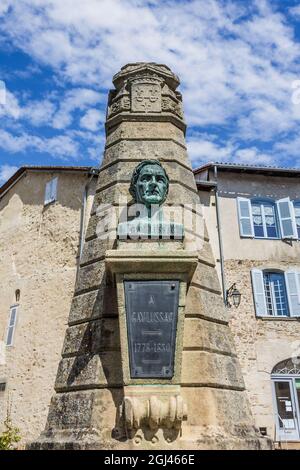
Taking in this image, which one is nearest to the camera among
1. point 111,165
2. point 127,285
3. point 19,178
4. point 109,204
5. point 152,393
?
point 152,393

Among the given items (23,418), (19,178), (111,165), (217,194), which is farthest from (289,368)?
(19,178)

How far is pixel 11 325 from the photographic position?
14.9 meters

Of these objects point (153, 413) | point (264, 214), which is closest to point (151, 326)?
point (153, 413)

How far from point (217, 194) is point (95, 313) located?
11728 mm

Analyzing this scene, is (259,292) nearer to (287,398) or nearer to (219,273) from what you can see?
(219,273)

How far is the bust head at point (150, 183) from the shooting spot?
5094 millimetres

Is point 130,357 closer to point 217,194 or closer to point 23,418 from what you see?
point 23,418

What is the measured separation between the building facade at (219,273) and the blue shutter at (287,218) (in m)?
0.04

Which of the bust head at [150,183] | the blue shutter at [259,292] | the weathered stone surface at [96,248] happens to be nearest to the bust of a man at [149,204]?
the bust head at [150,183]

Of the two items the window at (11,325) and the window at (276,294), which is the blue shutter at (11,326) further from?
the window at (276,294)

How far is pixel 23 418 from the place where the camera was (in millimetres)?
13148

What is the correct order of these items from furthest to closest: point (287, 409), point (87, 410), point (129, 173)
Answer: point (287, 409) → point (129, 173) → point (87, 410)

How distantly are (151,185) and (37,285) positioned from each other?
10.5 m

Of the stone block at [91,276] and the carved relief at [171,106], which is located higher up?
the carved relief at [171,106]
